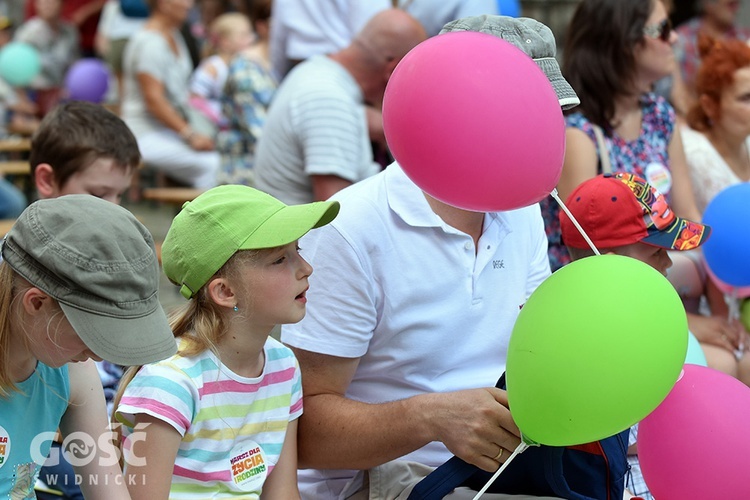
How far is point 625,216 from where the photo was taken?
2385 mm

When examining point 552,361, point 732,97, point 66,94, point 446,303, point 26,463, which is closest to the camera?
point 552,361

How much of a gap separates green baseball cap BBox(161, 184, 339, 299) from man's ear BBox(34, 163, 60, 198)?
0.87m

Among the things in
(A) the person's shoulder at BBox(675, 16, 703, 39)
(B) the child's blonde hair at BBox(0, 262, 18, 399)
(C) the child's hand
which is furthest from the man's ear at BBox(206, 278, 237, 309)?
(A) the person's shoulder at BBox(675, 16, 703, 39)

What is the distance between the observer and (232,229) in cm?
189

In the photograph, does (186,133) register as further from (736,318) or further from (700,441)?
(700,441)

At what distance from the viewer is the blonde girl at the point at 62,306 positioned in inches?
63.1

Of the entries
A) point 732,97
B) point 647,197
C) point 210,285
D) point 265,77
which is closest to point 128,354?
point 210,285

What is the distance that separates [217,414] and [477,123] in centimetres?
76

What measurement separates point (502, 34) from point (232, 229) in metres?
0.65

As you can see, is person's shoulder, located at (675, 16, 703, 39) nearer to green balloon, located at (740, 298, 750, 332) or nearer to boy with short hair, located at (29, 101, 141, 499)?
green balloon, located at (740, 298, 750, 332)

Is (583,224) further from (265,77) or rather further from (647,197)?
(265,77)

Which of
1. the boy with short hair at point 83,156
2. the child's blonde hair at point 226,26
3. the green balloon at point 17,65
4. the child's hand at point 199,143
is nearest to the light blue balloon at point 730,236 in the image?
the boy with short hair at point 83,156

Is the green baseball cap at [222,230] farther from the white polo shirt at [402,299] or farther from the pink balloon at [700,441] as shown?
the pink balloon at [700,441]

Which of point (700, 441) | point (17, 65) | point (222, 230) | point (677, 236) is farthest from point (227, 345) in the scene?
point (17, 65)
